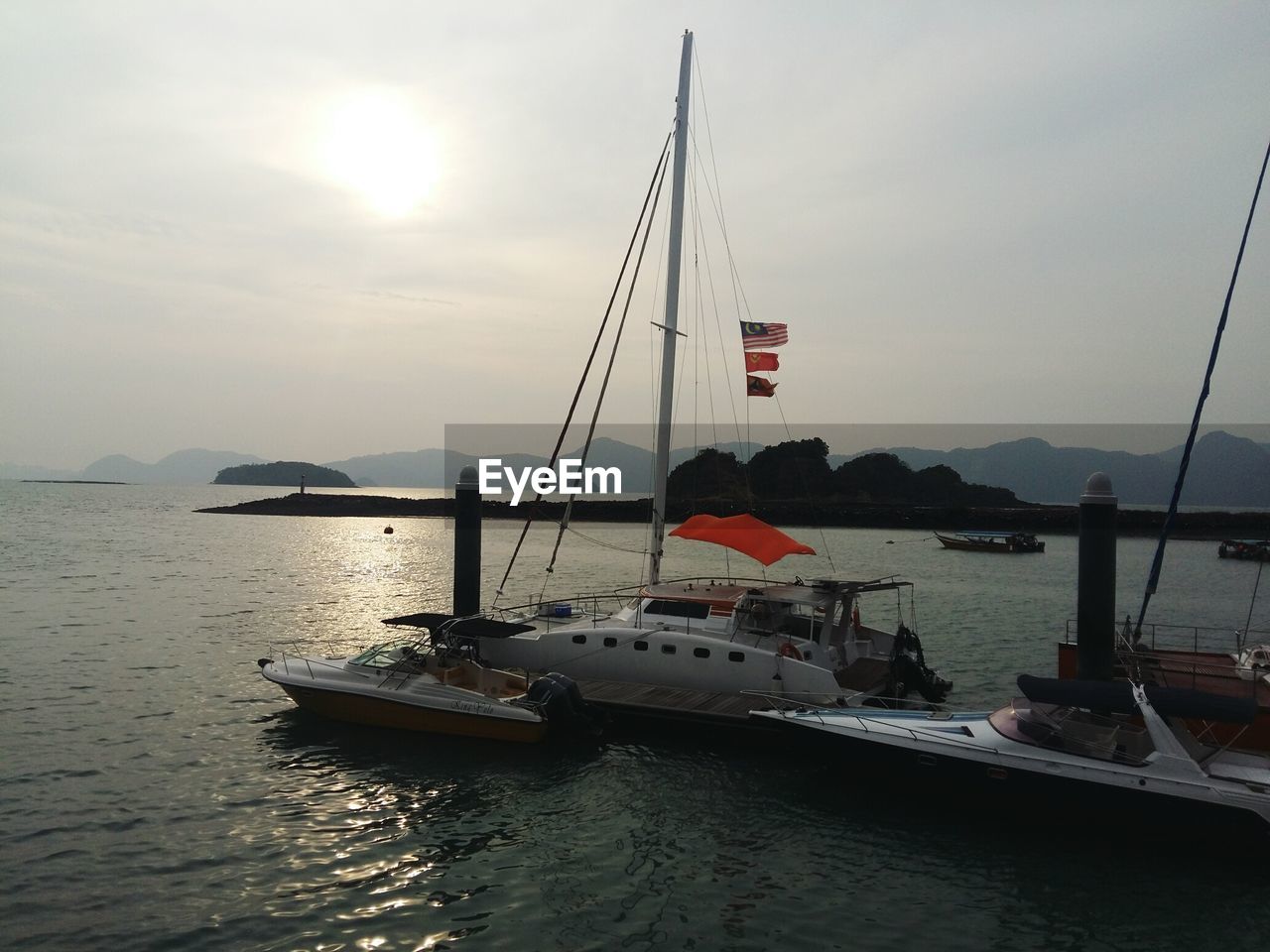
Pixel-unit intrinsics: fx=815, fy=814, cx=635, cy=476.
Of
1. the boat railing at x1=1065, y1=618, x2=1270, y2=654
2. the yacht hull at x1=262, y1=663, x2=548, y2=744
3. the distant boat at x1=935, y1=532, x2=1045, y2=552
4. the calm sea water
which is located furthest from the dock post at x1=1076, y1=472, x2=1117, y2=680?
the distant boat at x1=935, y1=532, x2=1045, y2=552

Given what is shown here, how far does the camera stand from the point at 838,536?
348 feet

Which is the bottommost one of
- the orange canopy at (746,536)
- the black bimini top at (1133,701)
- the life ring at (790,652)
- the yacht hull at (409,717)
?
the yacht hull at (409,717)

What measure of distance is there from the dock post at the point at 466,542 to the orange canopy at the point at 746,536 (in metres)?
6.35

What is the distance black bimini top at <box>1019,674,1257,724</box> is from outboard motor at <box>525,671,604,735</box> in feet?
28.8

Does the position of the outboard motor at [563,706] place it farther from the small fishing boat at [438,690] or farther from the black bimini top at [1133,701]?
the black bimini top at [1133,701]

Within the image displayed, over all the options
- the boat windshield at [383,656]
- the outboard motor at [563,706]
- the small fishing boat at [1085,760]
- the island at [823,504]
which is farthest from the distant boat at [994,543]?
the boat windshield at [383,656]

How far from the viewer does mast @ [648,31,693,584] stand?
890 inches

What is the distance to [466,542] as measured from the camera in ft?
79.2

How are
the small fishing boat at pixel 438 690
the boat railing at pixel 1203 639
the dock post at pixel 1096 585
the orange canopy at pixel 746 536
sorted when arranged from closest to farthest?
the dock post at pixel 1096 585 < the small fishing boat at pixel 438 690 < the orange canopy at pixel 746 536 < the boat railing at pixel 1203 639

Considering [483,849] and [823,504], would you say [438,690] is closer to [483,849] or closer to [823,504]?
[483,849]

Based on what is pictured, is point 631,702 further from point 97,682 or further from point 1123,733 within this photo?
point 97,682

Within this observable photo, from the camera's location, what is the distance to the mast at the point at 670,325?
22.6 metres

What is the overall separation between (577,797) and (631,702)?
350 centimetres

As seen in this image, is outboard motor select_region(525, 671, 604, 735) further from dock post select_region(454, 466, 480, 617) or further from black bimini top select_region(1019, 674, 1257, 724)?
black bimini top select_region(1019, 674, 1257, 724)
